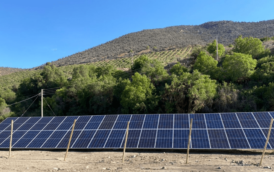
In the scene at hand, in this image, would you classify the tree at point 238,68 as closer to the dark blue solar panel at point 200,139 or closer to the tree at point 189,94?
the tree at point 189,94

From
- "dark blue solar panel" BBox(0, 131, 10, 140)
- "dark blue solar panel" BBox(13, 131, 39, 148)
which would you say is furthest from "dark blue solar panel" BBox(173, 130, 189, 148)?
"dark blue solar panel" BBox(0, 131, 10, 140)

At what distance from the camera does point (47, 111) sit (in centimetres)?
3838

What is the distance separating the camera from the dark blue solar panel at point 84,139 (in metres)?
14.7

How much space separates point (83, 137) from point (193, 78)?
745 inches

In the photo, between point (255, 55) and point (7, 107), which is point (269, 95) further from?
point (7, 107)

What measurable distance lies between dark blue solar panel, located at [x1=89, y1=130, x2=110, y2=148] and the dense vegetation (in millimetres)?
13592

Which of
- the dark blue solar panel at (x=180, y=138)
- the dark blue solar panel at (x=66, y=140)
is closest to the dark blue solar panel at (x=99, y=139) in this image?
the dark blue solar panel at (x=66, y=140)

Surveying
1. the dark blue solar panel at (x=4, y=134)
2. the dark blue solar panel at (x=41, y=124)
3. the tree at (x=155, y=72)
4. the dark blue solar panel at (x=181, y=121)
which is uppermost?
the tree at (x=155, y=72)

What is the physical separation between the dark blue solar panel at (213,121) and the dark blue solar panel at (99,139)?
21.5 ft

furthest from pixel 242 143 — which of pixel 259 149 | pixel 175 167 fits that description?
pixel 175 167

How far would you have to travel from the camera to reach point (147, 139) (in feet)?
47.0

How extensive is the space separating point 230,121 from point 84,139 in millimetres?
9403

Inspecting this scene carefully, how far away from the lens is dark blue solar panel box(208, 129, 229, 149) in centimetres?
1292

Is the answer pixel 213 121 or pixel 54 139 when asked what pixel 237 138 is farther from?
pixel 54 139
